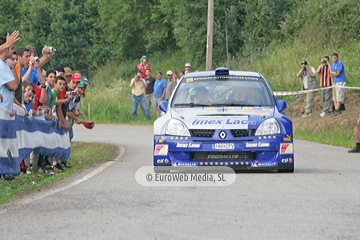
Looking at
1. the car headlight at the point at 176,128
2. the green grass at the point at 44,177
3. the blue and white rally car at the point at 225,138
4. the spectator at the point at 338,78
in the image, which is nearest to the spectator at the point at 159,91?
the spectator at the point at 338,78

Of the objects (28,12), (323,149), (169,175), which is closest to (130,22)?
(28,12)

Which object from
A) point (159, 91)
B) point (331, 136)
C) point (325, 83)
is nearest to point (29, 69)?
point (331, 136)

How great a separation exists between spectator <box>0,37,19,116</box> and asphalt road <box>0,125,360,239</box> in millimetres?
1368

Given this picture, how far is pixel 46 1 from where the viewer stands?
57.3 m

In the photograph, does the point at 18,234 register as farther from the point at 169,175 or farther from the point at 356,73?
the point at 356,73

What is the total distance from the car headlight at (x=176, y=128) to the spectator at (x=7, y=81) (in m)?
2.22

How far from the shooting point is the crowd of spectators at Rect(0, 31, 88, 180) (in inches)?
441

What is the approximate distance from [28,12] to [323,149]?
45.1 m

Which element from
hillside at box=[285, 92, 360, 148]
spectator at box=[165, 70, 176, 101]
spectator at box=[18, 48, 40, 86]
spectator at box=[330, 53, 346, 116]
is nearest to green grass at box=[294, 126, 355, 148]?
hillside at box=[285, 92, 360, 148]

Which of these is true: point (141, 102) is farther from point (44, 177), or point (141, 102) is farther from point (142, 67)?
point (44, 177)

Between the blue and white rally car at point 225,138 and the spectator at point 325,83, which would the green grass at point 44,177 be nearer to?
the blue and white rally car at point 225,138

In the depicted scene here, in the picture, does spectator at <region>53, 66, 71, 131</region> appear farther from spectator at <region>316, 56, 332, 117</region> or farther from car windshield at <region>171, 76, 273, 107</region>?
spectator at <region>316, 56, 332, 117</region>

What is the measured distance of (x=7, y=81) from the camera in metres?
10.8

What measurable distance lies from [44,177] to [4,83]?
2586 millimetres
